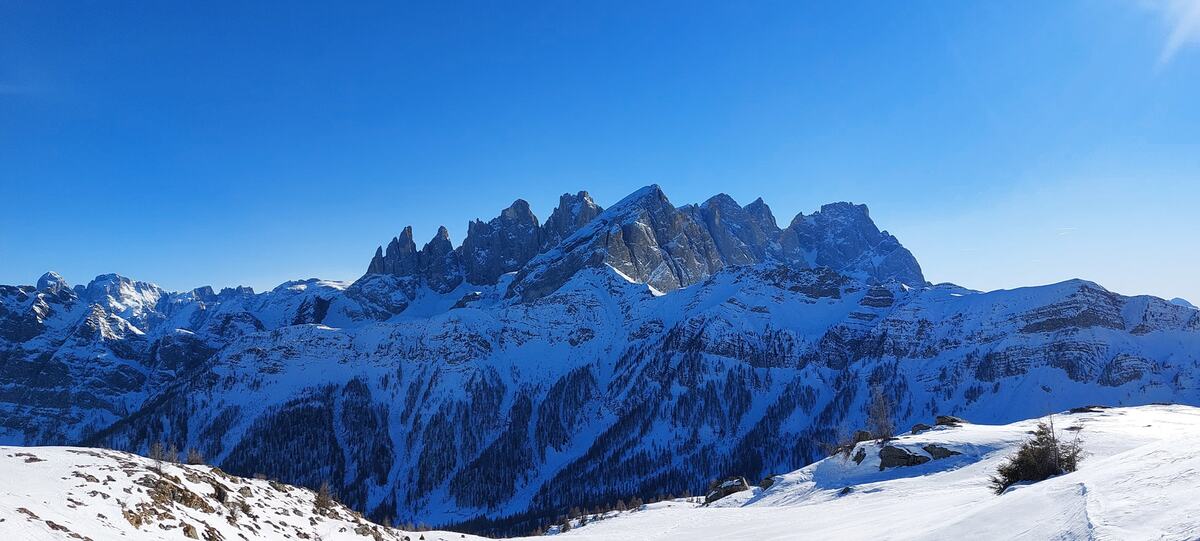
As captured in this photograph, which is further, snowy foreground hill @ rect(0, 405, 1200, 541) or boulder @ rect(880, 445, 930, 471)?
boulder @ rect(880, 445, 930, 471)

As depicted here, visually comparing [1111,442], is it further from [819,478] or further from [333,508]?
[333,508]

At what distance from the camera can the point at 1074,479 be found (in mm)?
23141

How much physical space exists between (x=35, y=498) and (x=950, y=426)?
280ft

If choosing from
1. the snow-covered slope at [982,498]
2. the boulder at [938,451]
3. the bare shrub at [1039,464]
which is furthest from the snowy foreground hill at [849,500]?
the bare shrub at [1039,464]

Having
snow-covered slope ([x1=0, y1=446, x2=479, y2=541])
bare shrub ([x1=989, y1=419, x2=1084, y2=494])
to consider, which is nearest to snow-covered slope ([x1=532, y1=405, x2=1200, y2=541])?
bare shrub ([x1=989, y1=419, x2=1084, y2=494])

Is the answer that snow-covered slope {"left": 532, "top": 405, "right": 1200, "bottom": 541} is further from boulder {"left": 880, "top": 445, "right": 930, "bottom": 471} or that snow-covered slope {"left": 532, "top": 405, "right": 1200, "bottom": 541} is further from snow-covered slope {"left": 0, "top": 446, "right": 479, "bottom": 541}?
snow-covered slope {"left": 0, "top": 446, "right": 479, "bottom": 541}

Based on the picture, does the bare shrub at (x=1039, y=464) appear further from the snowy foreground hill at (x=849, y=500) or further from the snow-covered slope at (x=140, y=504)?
the snow-covered slope at (x=140, y=504)

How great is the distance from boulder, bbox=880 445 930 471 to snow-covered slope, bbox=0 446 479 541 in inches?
1686

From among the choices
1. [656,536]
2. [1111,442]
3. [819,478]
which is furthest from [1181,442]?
[819,478]

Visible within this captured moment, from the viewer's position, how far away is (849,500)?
4784 cm

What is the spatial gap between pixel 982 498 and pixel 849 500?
19796 millimetres

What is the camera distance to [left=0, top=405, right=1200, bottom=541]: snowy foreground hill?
1764 cm

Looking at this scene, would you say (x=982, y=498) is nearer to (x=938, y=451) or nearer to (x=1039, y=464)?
(x=1039, y=464)

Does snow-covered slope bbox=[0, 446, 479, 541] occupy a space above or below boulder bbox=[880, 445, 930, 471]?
above
